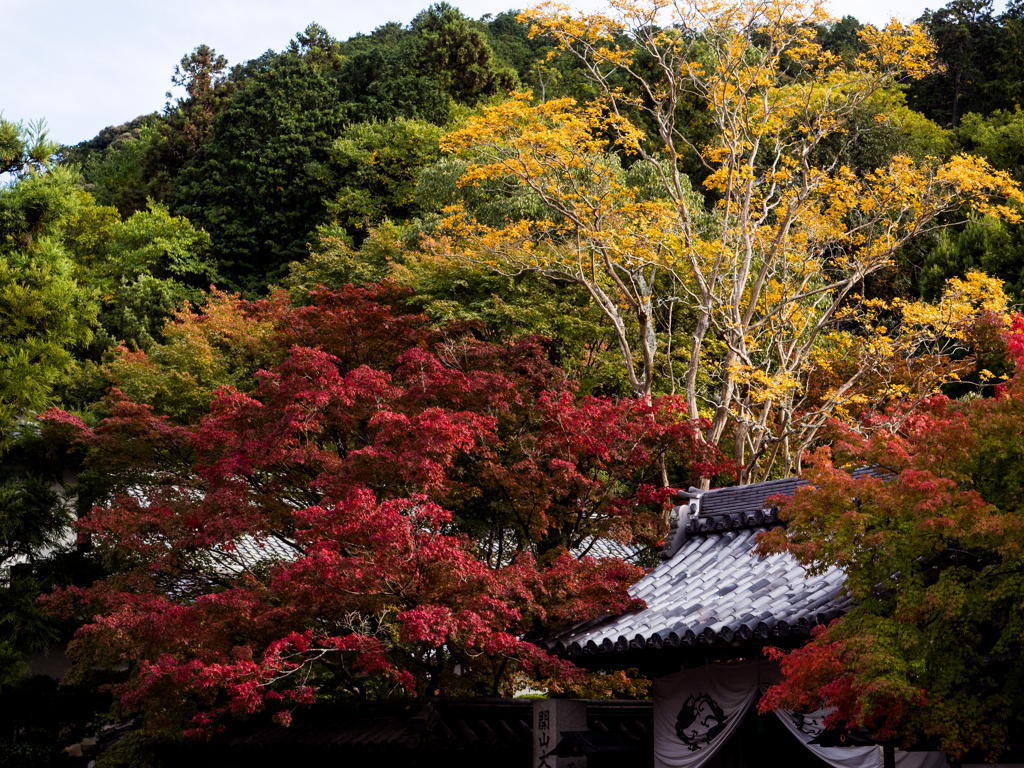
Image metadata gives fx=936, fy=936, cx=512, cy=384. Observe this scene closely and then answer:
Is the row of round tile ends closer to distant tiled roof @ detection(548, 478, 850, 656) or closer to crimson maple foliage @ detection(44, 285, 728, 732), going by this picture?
distant tiled roof @ detection(548, 478, 850, 656)

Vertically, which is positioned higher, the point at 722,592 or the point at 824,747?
the point at 722,592

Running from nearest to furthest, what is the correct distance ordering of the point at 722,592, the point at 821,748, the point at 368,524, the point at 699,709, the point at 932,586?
the point at 932,586 → the point at 821,748 → the point at 368,524 → the point at 722,592 → the point at 699,709

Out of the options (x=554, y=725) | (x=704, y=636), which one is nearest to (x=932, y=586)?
(x=704, y=636)

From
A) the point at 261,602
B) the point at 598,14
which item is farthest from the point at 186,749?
the point at 598,14

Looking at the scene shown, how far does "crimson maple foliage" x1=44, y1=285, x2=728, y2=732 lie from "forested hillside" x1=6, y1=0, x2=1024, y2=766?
0.16 feet

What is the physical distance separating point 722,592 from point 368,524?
134 inches

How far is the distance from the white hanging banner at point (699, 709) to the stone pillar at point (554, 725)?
0.84m

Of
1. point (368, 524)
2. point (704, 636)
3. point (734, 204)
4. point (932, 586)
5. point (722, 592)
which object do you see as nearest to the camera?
point (932, 586)

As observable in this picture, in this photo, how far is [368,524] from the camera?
8.71m

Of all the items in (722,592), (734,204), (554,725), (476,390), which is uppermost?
(734,204)

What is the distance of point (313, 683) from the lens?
37.3 ft

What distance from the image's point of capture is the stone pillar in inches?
386

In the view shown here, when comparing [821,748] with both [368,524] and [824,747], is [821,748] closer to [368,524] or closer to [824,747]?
[824,747]

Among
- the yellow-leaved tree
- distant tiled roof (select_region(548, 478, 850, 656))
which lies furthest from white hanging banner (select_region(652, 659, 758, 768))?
the yellow-leaved tree
